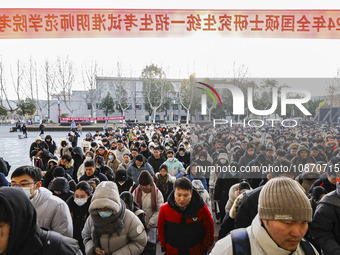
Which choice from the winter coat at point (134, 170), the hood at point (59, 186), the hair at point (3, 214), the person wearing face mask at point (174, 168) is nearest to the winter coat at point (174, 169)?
the person wearing face mask at point (174, 168)

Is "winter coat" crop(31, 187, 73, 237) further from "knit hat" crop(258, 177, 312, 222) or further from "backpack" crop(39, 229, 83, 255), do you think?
"knit hat" crop(258, 177, 312, 222)

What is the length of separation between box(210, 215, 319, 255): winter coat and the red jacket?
4.80 ft

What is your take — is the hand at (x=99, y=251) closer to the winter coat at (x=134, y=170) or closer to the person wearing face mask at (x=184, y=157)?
the winter coat at (x=134, y=170)

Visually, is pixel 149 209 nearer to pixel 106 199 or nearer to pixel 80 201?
pixel 80 201

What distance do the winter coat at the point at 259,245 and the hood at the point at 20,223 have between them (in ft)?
2.65

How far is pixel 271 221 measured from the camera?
1.25 metres

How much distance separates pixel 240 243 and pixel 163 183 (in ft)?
11.0

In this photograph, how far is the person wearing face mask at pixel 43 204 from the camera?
2395 mm

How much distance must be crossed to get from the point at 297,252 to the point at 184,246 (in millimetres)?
1675

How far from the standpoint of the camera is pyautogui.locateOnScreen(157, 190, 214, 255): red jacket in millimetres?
2760

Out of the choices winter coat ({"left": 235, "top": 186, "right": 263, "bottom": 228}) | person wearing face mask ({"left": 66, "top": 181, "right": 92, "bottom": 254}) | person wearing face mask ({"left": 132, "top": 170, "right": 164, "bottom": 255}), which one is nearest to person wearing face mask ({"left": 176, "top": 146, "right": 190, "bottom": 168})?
person wearing face mask ({"left": 132, "top": 170, "right": 164, "bottom": 255})

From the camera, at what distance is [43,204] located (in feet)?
8.01

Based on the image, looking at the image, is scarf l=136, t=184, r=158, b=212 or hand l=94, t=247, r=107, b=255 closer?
hand l=94, t=247, r=107, b=255

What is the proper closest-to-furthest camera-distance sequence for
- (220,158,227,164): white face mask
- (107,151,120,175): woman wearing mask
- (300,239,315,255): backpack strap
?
(300,239,315,255): backpack strap, (220,158,227,164): white face mask, (107,151,120,175): woman wearing mask
